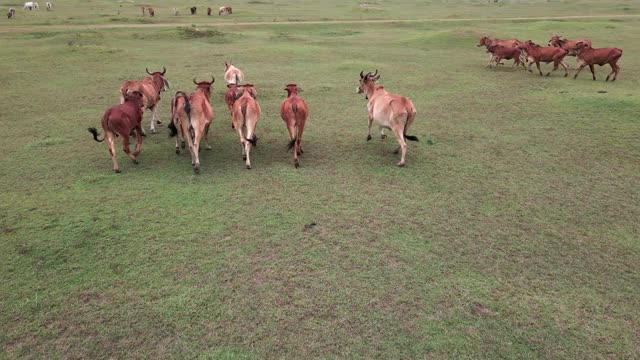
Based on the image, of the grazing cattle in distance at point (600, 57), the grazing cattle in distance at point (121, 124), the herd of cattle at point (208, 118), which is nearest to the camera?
the grazing cattle in distance at point (121, 124)

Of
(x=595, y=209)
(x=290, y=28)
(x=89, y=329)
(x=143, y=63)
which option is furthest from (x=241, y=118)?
(x=290, y=28)

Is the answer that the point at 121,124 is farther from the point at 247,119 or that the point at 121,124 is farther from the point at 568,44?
the point at 568,44

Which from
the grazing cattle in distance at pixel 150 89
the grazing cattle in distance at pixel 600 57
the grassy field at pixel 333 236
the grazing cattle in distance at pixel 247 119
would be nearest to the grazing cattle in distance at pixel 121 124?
the grassy field at pixel 333 236

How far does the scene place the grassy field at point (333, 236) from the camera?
167 inches

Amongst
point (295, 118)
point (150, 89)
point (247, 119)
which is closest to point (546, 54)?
point (295, 118)

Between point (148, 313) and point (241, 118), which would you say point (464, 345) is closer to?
point (148, 313)

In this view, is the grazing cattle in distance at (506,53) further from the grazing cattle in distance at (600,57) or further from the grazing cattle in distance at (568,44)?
the grazing cattle in distance at (600,57)

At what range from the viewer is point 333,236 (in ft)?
19.0

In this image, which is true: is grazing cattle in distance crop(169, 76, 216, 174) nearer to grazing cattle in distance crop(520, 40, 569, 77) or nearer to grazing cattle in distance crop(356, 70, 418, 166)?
grazing cattle in distance crop(356, 70, 418, 166)

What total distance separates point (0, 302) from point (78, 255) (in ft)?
3.06

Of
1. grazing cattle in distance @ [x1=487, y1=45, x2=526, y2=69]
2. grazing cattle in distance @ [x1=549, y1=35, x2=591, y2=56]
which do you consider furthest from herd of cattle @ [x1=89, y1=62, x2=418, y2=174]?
grazing cattle in distance @ [x1=549, y1=35, x2=591, y2=56]

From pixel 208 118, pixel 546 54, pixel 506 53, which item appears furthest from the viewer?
pixel 506 53

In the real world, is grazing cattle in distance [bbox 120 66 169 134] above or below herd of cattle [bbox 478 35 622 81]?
below

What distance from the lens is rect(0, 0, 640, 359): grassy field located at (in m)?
4.25
